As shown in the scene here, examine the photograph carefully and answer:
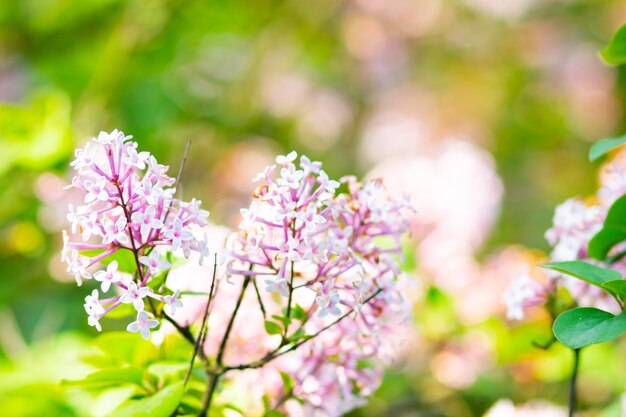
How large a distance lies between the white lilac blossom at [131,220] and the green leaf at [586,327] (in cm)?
22

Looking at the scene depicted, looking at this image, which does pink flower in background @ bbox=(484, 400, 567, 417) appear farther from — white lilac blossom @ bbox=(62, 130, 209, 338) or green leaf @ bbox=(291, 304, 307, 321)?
white lilac blossom @ bbox=(62, 130, 209, 338)

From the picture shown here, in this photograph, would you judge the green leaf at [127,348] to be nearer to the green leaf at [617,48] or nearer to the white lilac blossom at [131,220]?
the white lilac blossom at [131,220]

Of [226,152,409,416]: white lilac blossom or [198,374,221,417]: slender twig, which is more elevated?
[226,152,409,416]: white lilac blossom

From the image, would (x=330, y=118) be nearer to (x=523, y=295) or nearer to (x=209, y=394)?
(x=523, y=295)

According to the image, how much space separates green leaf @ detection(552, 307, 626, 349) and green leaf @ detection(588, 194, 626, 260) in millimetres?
85

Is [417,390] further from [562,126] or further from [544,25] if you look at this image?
[544,25]

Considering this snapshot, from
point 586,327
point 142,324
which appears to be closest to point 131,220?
point 142,324

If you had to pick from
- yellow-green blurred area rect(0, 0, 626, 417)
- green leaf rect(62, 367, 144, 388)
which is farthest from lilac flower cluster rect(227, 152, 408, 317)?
yellow-green blurred area rect(0, 0, 626, 417)

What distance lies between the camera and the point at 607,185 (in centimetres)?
60

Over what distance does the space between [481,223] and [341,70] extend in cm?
112

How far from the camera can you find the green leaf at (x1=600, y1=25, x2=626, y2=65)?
0.54m

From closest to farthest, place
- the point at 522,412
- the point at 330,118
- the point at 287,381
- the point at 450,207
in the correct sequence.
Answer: the point at 287,381, the point at 522,412, the point at 450,207, the point at 330,118

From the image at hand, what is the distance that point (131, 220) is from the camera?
460 mm

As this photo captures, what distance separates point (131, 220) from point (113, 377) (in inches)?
4.9
